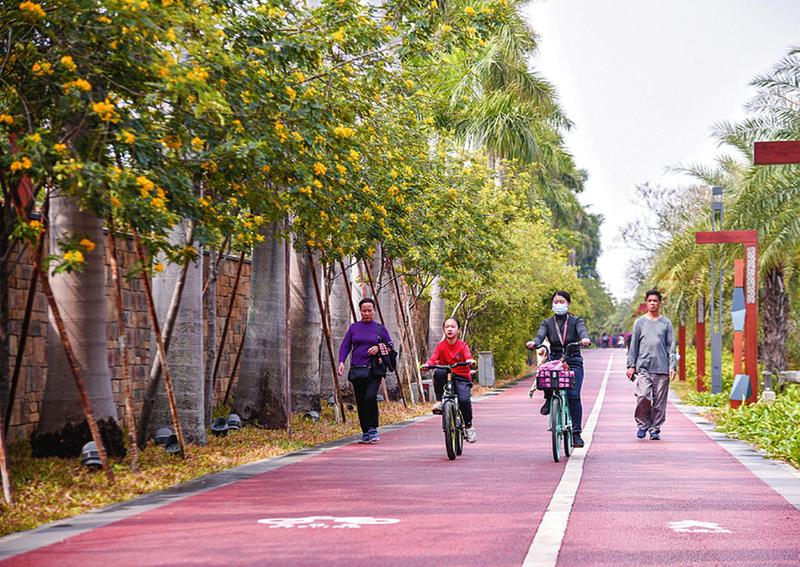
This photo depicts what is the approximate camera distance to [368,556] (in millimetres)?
7750

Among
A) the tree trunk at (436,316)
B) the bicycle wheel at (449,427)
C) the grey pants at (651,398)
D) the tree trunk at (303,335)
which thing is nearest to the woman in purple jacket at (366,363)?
the bicycle wheel at (449,427)

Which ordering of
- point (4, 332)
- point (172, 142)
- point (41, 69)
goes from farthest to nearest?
point (4, 332), point (172, 142), point (41, 69)

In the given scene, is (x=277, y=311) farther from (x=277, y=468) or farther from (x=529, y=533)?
(x=529, y=533)

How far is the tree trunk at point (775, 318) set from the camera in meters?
36.2

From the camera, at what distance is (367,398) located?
1686cm

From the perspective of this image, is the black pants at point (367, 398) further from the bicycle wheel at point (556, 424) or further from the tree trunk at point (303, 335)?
the tree trunk at point (303, 335)

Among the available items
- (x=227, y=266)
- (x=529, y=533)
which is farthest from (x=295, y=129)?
(x=227, y=266)

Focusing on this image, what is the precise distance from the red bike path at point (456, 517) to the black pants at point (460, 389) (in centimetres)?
53

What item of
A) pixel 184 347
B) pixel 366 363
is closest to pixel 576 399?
pixel 366 363

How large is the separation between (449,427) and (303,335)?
680cm

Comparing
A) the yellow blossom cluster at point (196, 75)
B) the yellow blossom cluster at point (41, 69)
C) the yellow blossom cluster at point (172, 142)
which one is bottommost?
the yellow blossom cluster at point (172, 142)

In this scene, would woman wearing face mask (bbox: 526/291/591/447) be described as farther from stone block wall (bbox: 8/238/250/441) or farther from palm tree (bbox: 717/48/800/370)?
palm tree (bbox: 717/48/800/370)

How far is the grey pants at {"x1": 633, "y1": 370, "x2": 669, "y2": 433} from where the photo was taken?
1708 centimetres

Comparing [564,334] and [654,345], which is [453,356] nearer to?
[564,334]
